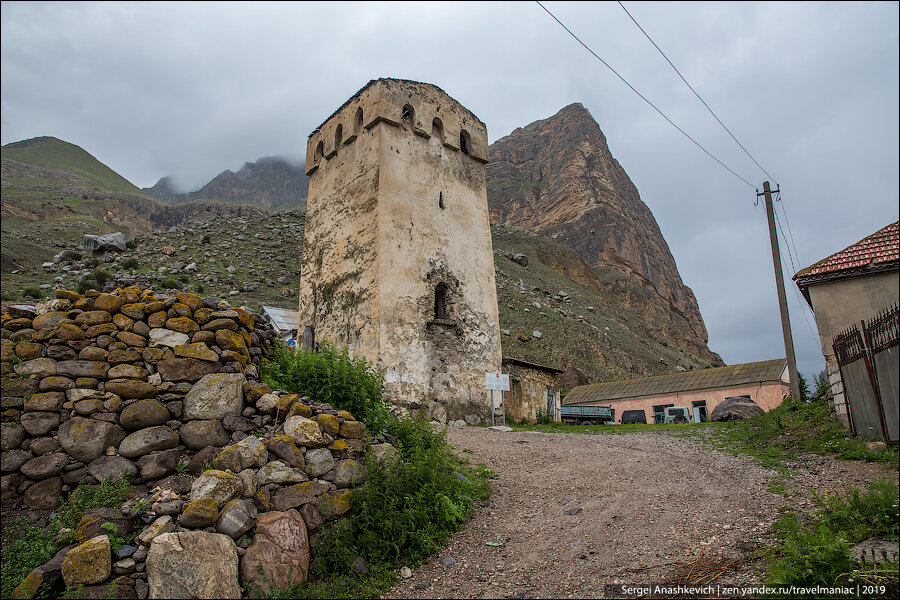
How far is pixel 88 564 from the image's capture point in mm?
4223

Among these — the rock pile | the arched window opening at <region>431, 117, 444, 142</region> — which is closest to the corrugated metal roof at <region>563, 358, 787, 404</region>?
the arched window opening at <region>431, 117, 444, 142</region>

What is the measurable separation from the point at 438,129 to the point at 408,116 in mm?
1121

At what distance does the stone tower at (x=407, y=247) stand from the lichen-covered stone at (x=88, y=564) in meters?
9.95

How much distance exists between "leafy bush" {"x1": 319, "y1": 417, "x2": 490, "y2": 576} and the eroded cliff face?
78835 millimetres

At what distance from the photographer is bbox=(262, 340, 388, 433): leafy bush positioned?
686 cm

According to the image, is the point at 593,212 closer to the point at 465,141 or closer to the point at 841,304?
the point at 465,141

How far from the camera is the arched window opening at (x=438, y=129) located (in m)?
17.5

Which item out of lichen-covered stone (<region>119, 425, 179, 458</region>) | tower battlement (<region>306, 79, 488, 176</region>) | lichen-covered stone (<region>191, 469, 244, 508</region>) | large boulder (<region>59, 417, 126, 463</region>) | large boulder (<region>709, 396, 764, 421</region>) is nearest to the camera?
lichen-covered stone (<region>191, 469, 244, 508</region>)

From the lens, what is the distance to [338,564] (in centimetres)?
502

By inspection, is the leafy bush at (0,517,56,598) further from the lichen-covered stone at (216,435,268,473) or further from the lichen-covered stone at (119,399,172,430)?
the lichen-covered stone at (216,435,268,473)

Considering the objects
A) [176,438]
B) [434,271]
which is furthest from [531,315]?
[176,438]

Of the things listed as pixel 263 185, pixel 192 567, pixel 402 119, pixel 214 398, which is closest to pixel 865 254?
pixel 214 398

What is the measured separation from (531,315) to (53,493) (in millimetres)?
39740

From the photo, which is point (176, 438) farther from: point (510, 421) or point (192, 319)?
point (510, 421)
